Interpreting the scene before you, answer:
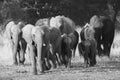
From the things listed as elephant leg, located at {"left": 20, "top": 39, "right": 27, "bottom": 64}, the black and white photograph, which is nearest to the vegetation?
the black and white photograph

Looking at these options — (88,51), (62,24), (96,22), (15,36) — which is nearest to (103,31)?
(96,22)

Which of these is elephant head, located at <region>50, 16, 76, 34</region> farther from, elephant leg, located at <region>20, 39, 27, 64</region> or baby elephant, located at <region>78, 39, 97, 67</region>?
baby elephant, located at <region>78, 39, 97, 67</region>

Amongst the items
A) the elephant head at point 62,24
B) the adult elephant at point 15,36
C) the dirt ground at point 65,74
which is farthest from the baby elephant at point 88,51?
the adult elephant at point 15,36

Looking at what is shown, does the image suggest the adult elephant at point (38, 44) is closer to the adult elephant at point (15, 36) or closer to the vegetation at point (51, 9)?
the adult elephant at point (15, 36)

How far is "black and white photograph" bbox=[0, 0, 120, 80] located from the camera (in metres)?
16.3

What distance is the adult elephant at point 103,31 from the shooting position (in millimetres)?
23578

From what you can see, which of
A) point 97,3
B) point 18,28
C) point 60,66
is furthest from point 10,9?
point 60,66

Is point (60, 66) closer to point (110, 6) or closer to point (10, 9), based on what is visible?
point (10, 9)

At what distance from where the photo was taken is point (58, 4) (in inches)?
1363

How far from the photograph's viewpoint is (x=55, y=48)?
1844 cm

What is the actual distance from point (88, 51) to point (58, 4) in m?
15.8

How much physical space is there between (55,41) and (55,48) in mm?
273

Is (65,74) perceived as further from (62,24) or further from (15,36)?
(62,24)

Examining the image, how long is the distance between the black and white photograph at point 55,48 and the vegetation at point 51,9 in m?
Answer: 0.07
